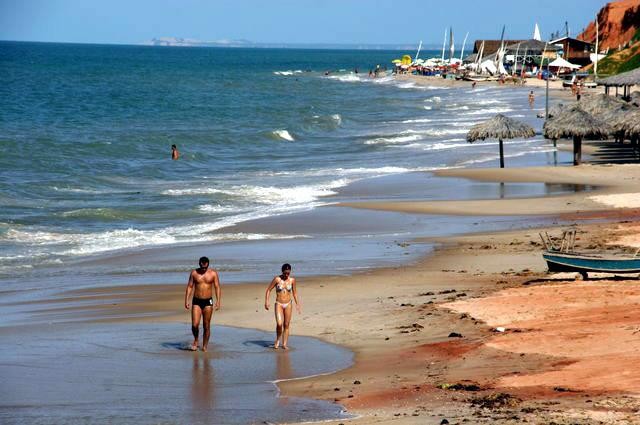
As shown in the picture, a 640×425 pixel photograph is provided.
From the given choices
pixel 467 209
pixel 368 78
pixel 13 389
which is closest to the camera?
pixel 13 389

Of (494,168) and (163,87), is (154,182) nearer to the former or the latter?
(494,168)

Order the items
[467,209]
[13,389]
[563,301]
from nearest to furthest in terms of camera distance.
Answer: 1. [13,389]
2. [563,301]
3. [467,209]

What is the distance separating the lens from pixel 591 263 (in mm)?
16203

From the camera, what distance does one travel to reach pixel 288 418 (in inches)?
424

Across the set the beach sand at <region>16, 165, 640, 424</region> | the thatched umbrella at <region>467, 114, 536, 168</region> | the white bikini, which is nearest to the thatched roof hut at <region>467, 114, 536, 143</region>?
the thatched umbrella at <region>467, 114, 536, 168</region>

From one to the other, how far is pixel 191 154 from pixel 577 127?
18629 millimetres

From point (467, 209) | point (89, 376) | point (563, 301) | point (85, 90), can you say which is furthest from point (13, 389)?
point (85, 90)

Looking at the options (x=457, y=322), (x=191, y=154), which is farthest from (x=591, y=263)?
(x=191, y=154)

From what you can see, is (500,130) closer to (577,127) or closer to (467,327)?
(577,127)

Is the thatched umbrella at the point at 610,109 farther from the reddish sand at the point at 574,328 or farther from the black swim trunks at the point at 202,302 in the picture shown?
the black swim trunks at the point at 202,302

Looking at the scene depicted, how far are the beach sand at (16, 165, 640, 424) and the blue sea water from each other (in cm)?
514

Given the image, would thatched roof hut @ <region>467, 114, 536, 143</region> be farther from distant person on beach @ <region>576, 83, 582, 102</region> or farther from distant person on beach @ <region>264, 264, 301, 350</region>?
distant person on beach @ <region>264, 264, 301, 350</region>

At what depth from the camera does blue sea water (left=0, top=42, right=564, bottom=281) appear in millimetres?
26156

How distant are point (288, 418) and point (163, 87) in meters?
92.1
